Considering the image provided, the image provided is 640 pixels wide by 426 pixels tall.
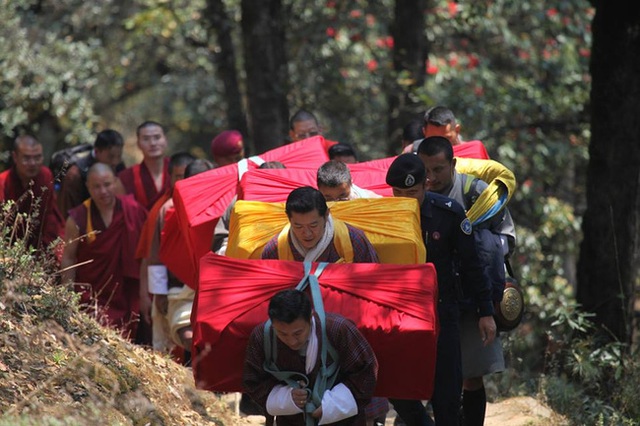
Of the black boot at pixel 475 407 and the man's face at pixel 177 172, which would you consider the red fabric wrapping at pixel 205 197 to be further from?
the black boot at pixel 475 407

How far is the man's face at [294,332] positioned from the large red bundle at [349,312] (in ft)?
0.73

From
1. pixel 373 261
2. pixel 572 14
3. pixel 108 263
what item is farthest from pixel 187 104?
pixel 373 261

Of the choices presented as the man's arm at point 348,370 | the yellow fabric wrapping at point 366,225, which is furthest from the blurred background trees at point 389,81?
the man's arm at point 348,370

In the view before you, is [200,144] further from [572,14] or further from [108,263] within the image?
[108,263]

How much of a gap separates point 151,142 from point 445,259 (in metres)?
4.18

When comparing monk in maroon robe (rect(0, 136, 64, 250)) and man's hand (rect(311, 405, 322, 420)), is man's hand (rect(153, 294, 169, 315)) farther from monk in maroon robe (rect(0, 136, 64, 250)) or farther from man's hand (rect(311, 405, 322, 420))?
man's hand (rect(311, 405, 322, 420))

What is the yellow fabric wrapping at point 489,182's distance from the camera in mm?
6578

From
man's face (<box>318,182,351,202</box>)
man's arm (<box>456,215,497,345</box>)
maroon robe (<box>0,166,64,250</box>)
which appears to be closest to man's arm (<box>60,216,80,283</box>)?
maroon robe (<box>0,166,64,250</box>)

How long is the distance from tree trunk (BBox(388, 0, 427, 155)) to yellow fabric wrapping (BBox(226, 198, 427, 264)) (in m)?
6.84

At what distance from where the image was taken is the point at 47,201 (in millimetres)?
8812

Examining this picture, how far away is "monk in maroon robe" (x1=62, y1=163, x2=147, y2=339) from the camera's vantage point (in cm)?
874

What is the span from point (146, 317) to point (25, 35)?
23.3 ft

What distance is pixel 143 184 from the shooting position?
9.81 m

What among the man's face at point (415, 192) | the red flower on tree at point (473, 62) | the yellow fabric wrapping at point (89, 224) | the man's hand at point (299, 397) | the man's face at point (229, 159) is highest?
the red flower on tree at point (473, 62)
